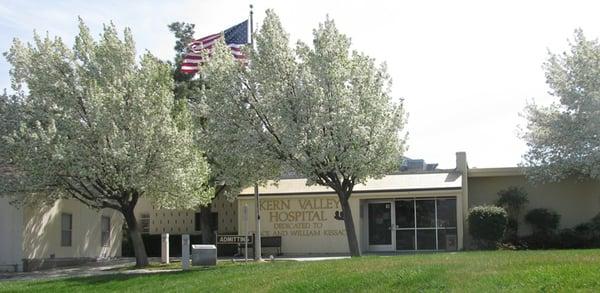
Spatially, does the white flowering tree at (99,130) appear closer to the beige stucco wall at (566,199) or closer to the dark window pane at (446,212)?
the dark window pane at (446,212)

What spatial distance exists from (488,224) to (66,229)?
644 inches

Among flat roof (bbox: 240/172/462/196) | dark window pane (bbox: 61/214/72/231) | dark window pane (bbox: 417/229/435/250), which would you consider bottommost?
dark window pane (bbox: 417/229/435/250)

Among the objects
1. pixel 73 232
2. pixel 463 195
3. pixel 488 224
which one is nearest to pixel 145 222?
pixel 73 232

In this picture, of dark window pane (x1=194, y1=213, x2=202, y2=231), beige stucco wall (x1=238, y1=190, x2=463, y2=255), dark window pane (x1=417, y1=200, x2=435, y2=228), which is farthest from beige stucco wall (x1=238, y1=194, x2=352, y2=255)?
dark window pane (x1=194, y1=213, x2=202, y2=231)

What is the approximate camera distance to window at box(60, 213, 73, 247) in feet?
89.4

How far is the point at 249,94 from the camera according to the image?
2211 centimetres

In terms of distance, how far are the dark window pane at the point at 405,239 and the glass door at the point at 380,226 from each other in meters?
0.33

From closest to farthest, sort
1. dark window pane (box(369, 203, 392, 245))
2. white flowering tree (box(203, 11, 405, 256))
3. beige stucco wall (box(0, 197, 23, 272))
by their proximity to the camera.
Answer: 1. white flowering tree (box(203, 11, 405, 256))
2. beige stucco wall (box(0, 197, 23, 272))
3. dark window pane (box(369, 203, 392, 245))

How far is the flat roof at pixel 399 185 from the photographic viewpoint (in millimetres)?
29453

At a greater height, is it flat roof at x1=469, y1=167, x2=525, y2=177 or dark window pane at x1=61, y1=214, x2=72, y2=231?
flat roof at x1=469, y1=167, x2=525, y2=177

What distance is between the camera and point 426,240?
2983cm

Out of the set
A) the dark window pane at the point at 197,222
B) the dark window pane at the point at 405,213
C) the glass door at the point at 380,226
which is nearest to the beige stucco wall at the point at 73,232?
the dark window pane at the point at 197,222

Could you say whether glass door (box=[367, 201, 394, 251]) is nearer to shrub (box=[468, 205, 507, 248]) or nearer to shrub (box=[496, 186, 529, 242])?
shrub (box=[468, 205, 507, 248])

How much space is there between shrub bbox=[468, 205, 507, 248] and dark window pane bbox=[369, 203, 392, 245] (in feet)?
13.3
